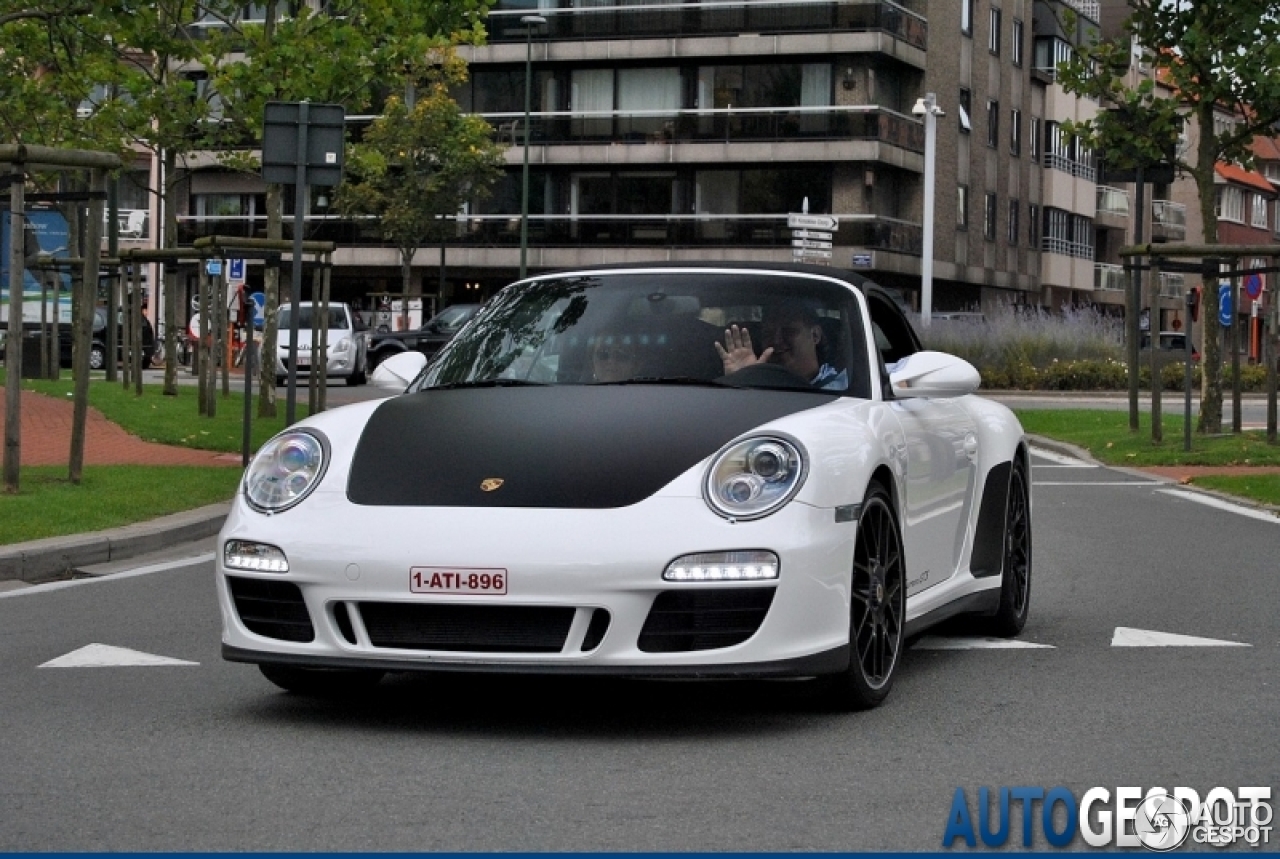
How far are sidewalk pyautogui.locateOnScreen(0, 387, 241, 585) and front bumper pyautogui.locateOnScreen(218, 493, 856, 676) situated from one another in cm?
550

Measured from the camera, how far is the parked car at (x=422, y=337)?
50.3m

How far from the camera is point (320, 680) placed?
749cm

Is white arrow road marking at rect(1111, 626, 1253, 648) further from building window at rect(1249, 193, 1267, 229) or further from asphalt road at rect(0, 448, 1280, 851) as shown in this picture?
building window at rect(1249, 193, 1267, 229)

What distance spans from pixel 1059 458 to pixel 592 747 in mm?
18850

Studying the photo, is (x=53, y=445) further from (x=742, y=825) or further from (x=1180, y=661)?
(x=742, y=825)

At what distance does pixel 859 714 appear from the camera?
7.25 metres

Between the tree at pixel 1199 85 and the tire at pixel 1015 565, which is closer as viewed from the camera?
the tire at pixel 1015 565

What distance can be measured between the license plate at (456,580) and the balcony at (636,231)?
5959 centimetres

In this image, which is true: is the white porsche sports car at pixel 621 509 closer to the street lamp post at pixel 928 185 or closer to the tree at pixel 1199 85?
the tree at pixel 1199 85

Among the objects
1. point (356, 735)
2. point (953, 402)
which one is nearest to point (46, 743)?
point (356, 735)

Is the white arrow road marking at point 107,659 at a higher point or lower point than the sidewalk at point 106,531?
lower

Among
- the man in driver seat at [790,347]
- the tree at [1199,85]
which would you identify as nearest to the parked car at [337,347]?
the tree at [1199,85]

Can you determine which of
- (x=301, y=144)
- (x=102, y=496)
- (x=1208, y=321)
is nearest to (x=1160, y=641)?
(x=102, y=496)

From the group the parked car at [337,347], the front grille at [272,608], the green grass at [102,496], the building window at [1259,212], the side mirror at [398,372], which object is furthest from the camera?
the building window at [1259,212]
